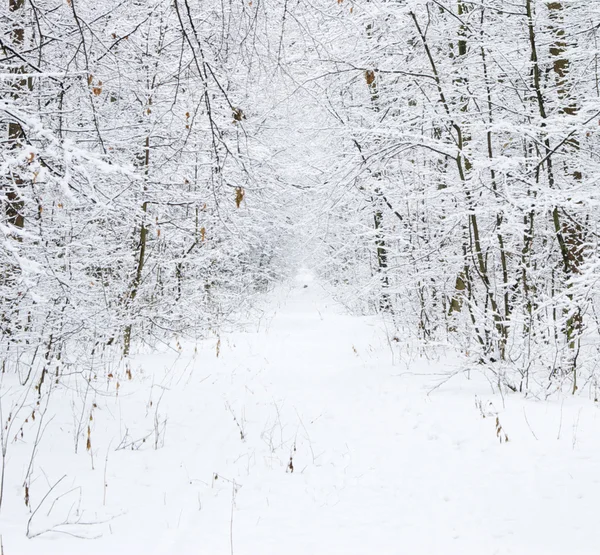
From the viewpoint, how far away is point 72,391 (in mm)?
5551

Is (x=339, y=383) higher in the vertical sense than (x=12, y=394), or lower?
lower

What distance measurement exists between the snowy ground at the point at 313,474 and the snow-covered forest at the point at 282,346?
23mm

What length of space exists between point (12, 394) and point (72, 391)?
726mm

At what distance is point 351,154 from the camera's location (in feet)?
21.1

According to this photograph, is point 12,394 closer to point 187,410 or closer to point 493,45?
point 187,410

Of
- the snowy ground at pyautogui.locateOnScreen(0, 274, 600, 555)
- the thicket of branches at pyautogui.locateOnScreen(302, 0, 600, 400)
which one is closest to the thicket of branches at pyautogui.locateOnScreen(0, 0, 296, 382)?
the snowy ground at pyautogui.locateOnScreen(0, 274, 600, 555)

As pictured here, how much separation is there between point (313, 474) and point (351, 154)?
4382 mm

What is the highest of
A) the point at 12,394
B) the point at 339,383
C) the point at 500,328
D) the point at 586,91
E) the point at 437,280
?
the point at 586,91

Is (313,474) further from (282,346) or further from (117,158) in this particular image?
(282,346)

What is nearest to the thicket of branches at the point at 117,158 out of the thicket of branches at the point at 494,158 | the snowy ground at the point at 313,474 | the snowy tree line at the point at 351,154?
the snowy tree line at the point at 351,154

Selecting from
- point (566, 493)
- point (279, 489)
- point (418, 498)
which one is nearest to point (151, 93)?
point (279, 489)

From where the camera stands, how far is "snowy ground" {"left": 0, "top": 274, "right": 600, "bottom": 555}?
268cm

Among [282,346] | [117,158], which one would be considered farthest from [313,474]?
[282,346]

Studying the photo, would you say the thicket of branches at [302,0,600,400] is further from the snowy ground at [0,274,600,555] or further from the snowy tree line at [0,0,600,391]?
the snowy ground at [0,274,600,555]
